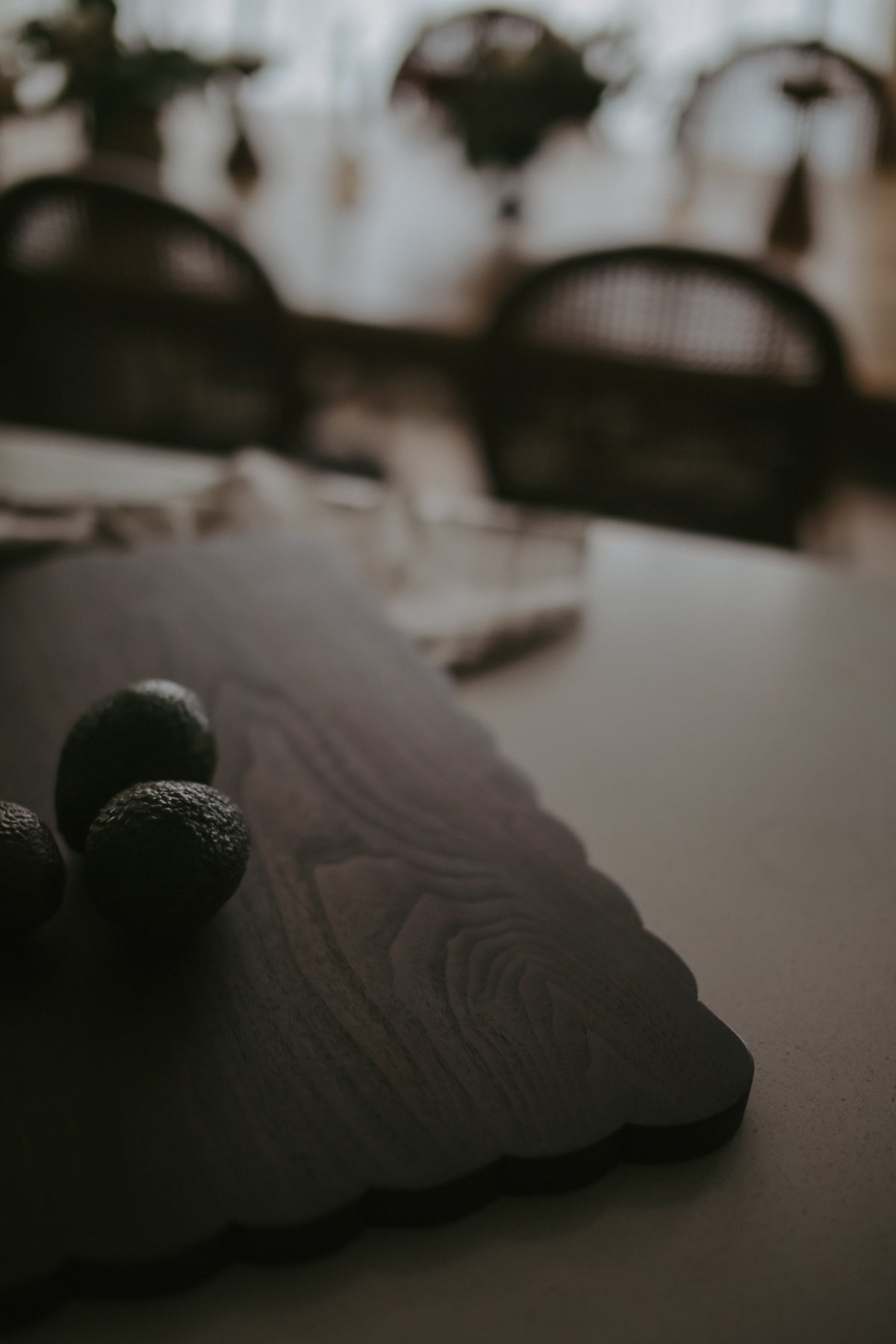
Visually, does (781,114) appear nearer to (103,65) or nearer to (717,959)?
(103,65)

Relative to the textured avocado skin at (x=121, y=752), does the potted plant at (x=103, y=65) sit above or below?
above

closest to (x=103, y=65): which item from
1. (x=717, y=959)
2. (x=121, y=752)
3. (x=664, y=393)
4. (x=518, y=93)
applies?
(x=518, y=93)

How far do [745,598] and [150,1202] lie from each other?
0.70 metres

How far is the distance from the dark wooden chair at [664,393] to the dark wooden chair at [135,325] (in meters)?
0.28

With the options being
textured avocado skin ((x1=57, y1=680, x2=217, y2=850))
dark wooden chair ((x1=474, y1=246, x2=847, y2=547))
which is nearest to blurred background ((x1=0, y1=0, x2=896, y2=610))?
dark wooden chair ((x1=474, y1=246, x2=847, y2=547))

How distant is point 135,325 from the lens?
1.38m

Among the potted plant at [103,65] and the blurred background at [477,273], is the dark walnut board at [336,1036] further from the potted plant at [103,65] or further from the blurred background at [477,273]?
the potted plant at [103,65]

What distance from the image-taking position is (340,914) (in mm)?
527

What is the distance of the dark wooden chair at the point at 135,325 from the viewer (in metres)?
1.33

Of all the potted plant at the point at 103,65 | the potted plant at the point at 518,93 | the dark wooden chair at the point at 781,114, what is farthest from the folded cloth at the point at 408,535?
the dark wooden chair at the point at 781,114

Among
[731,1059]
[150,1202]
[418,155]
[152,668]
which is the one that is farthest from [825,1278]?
[418,155]

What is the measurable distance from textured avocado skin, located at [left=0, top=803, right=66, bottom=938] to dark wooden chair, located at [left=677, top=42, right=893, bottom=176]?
236 centimetres

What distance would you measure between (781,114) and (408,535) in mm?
2027

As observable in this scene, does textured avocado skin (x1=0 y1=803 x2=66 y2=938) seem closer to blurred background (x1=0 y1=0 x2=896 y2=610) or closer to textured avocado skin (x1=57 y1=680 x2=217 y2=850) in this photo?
textured avocado skin (x1=57 y1=680 x2=217 y2=850)
